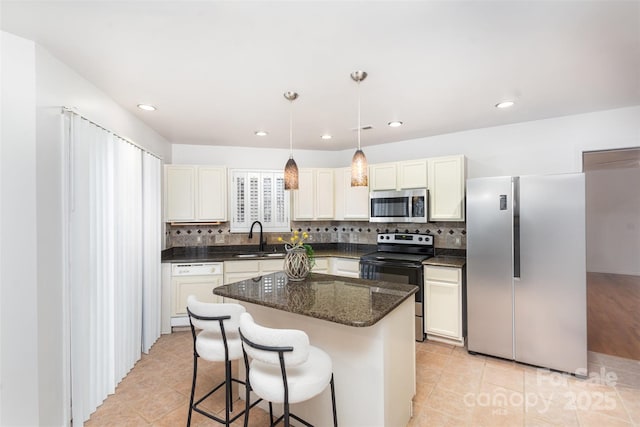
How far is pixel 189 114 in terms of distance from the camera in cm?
302

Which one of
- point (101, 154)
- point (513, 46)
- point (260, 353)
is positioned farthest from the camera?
point (101, 154)

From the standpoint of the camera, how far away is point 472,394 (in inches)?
92.9

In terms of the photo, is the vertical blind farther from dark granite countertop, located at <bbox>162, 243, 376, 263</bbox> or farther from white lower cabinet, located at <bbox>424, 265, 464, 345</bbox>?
white lower cabinet, located at <bbox>424, 265, 464, 345</bbox>

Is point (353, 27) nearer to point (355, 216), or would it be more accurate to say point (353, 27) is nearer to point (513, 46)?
point (513, 46)

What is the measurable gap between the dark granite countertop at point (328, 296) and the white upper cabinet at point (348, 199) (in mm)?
1824

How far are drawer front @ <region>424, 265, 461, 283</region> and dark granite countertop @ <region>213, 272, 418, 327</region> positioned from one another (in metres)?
1.30

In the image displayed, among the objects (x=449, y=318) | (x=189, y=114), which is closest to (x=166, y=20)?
(x=189, y=114)

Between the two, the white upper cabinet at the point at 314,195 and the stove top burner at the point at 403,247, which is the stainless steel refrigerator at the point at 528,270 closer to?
the stove top burner at the point at 403,247

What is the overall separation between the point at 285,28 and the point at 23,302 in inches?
86.4

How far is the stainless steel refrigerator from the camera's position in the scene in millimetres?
2598

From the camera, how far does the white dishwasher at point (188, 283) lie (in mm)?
3623

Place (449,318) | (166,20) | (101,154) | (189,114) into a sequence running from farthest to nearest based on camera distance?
(449,318) < (189,114) < (101,154) < (166,20)

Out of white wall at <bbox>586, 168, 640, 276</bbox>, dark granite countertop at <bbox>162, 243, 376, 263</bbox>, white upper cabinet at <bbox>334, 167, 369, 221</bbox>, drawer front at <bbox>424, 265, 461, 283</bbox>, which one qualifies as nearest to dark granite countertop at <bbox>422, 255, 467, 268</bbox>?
drawer front at <bbox>424, 265, 461, 283</bbox>

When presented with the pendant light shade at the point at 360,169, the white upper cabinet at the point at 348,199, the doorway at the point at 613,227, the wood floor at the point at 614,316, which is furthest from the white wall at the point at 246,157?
the doorway at the point at 613,227
